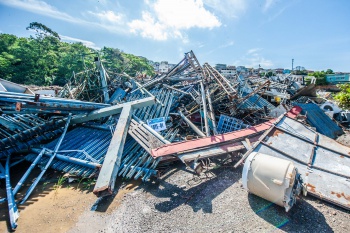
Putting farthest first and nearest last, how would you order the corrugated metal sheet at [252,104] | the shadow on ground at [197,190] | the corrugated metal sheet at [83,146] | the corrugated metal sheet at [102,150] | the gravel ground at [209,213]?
the corrugated metal sheet at [252,104] < the corrugated metal sheet at [83,146] < the corrugated metal sheet at [102,150] < the shadow on ground at [197,190] < the gravel ground at [209,213]

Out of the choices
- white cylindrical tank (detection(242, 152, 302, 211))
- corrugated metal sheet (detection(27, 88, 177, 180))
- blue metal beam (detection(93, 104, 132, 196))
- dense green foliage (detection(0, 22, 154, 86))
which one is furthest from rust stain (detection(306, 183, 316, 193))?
dense green foliage (detection(0, 22, 154, 86))

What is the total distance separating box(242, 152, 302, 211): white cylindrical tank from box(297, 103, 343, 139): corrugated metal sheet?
5.30 metres

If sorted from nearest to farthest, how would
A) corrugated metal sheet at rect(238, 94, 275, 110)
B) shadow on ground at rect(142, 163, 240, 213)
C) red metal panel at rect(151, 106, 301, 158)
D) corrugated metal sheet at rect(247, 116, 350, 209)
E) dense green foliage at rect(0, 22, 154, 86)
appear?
corrugated metal sheet at rect(247, 116, 350, 209) → shadow on ground at rect(142, 163, 240, 213) → red metal panel at rect(151, 106, 301, 158) → corrugated metal sheet at rect(238, 94, 275, 110) → dense green foliage at rect(0, 22, 154, 86)

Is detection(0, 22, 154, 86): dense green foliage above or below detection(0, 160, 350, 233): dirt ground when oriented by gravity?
above

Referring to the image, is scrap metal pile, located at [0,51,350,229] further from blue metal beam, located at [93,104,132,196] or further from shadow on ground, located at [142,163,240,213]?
shadow on ground, located at [142,163,240,213]

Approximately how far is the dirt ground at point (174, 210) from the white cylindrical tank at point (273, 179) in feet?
1.40

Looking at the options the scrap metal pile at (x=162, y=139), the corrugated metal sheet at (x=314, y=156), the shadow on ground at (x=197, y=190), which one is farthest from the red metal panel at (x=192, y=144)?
the shadow on ground at (x=197, y=190)

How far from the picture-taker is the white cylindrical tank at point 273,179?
10.5 ft

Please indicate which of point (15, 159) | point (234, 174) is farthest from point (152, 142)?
point (15, 159)

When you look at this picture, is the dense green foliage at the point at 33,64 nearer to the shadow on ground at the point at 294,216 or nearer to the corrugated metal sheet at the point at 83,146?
the corrugated metal sheet at the point at 83,146

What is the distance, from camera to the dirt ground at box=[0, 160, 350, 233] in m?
3.41

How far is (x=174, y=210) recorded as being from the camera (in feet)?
13.0

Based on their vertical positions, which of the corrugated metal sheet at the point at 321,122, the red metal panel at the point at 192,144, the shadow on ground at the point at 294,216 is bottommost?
the shadow on ground at the point at 294,216

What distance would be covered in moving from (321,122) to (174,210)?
24.3ft
